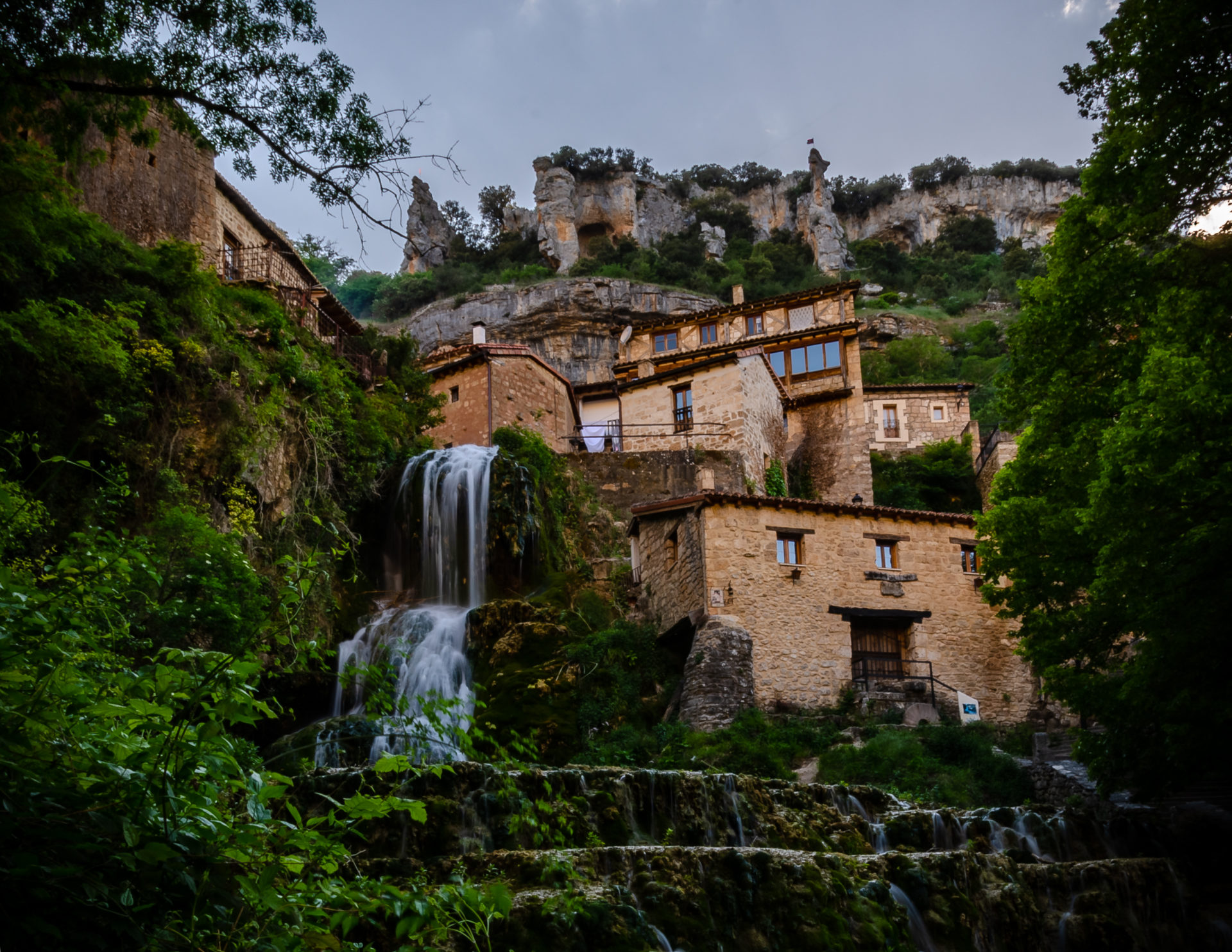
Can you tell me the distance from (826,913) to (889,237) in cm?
8670

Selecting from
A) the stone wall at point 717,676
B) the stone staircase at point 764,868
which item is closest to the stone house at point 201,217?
the stone wall at point 717,676

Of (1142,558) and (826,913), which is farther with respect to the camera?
(1142,558)

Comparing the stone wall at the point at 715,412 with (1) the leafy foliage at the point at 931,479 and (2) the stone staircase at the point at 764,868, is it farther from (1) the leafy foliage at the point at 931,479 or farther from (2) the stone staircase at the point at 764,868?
(2) the stone staircase at the point at 764,868

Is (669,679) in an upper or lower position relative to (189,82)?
lower

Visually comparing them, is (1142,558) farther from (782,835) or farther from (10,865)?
(10,865)

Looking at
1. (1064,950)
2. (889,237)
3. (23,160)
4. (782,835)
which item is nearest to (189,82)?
(23,160)

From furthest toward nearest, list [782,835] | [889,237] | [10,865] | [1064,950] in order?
[889,237], [782,835], [1064,950], [10,865]

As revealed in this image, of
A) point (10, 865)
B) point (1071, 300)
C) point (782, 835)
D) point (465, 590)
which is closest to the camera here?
point (10, 865)

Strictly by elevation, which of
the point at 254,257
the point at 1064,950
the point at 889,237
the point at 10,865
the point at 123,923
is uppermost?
the point at 889,237

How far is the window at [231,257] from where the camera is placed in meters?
24.3

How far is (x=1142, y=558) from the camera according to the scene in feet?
38.2

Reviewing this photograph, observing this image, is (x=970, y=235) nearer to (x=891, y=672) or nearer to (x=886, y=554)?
(x=886, y=554)

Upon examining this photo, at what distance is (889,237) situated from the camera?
3529 inches

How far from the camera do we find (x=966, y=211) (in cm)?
9225
